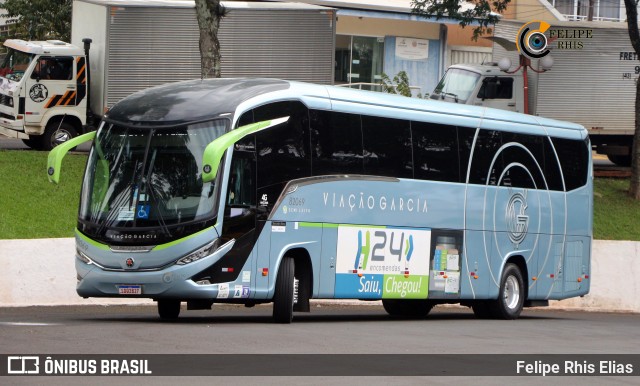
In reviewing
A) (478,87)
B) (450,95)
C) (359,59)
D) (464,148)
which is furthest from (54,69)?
(359,59)

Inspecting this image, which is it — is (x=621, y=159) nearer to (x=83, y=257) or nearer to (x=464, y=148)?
(x=464, y=148)

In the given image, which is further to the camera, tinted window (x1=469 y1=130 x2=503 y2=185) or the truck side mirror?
the truck side mirror

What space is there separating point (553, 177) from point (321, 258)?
678cm

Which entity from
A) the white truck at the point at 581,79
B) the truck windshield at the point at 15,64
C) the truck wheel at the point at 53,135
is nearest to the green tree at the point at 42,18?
the truck windshield at the point at 15,64

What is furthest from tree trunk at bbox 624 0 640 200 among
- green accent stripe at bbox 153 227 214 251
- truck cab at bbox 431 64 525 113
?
green accent stripe at bbox 153 227 214 251

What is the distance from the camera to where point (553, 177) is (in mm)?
23859

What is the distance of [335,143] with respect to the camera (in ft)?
61.8

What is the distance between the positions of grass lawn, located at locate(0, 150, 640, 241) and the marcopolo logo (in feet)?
14.4

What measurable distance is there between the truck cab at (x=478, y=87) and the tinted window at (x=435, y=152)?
14.9m

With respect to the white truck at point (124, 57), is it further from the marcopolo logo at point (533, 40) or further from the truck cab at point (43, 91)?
the marcopolo logo at point (533, 40)

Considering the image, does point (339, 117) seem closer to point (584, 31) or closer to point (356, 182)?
point (356, 182)

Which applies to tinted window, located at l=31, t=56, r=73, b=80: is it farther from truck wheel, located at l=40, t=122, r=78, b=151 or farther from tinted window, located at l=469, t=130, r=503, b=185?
tinted window, located at l=469, t=130, r=503, b=185

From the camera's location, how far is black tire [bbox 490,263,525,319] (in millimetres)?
22703

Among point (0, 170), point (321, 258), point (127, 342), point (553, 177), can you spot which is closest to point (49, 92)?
point (0, 170)
